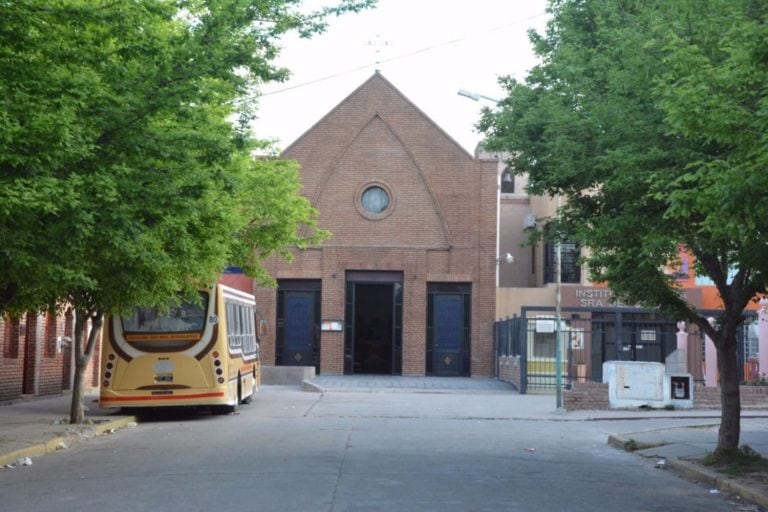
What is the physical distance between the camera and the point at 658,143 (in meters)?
13.0

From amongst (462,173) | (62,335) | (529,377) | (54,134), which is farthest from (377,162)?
(54,134)

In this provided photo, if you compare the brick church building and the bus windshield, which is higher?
the brick church building

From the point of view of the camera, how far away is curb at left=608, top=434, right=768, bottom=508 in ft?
38.2

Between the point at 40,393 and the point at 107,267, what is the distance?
13368 mm

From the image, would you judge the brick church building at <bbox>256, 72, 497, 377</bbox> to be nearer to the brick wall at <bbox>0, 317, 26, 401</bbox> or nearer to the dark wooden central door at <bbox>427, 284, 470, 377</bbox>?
the dark wooden central door at <bbox>427, 284, 470, 377</bbox>

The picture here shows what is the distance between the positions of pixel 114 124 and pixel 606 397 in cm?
1674

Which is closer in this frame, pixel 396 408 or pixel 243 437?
pixel 243 437

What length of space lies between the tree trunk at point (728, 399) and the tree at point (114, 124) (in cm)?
698

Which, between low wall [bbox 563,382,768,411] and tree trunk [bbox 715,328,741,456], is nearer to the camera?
tree trunk [bbox 715,328,741,456]

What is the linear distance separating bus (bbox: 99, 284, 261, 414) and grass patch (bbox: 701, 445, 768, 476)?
11301 millimetres

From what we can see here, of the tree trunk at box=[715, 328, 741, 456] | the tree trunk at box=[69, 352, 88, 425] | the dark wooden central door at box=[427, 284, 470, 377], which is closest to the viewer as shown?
the tree trunk at box=[715, 328, 741, 456]

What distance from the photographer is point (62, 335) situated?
30516 mm

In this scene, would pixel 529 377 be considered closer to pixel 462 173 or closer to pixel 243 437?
pixel 462 173

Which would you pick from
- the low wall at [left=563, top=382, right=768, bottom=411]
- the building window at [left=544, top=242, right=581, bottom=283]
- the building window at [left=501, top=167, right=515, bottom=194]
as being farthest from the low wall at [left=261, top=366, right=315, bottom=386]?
the building window at [left=501, top=167, right=515, bottom=194]
